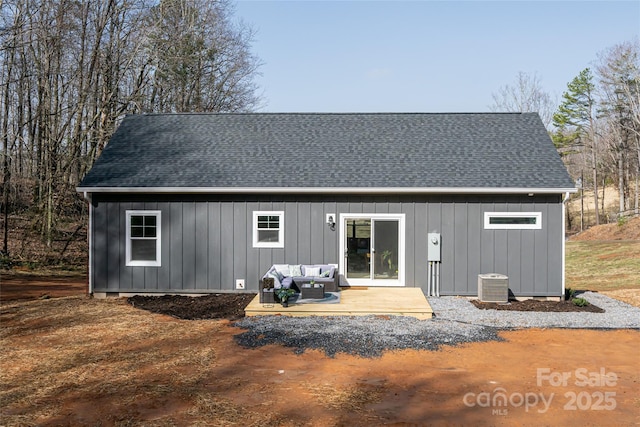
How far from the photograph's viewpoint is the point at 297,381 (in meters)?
6.57

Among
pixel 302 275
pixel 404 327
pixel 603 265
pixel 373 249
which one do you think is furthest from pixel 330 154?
pixel 603 265

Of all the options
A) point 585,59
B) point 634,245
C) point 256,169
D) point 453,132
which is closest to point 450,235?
point 453,132

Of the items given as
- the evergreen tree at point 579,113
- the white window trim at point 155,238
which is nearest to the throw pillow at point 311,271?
the white window trim at point 155,238

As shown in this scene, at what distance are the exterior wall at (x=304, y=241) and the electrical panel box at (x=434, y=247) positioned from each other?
0.59 feet

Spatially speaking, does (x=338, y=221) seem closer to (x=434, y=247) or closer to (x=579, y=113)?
(x=434, y=247)

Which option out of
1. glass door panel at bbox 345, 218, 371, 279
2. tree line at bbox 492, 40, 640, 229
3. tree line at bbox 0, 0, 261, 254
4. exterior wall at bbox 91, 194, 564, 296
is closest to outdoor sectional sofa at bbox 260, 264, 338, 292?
exterior wall at bbox 91, 194, 564, 296

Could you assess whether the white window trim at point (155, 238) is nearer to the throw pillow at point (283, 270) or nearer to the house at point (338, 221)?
the house at point (338, 221)

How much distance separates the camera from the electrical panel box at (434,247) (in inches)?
475

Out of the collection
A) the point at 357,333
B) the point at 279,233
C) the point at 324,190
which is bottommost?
the point at 357,333

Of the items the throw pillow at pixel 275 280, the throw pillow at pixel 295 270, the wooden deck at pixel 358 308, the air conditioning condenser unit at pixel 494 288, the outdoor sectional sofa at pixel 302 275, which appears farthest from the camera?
the throw pillow at pixel 295 270

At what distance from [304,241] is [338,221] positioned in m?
0.93

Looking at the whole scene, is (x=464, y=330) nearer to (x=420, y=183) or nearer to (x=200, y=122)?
(x=420, y=183)

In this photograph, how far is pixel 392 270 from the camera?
1250 cm

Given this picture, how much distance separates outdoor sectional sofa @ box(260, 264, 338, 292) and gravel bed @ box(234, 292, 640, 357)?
54.9 inches
